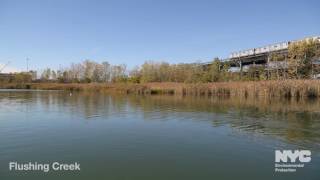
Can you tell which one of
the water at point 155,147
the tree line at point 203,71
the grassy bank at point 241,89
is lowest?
the water at point 155,147

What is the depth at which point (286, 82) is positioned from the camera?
128 feet

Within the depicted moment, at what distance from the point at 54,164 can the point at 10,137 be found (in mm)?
4411

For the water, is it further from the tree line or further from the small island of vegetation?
the tree line

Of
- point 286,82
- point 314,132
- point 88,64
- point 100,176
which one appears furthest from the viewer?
point 88,64

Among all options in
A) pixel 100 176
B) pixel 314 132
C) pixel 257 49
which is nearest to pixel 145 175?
pixel 100 176

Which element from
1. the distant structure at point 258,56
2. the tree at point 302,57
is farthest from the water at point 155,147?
the distant structure at point 258,56

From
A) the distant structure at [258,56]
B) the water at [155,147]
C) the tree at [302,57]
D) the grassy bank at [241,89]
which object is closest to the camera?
the water at [155,147]

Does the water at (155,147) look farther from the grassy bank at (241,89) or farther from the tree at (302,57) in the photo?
the tree at (302,57)

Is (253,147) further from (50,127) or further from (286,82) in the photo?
(286,82)

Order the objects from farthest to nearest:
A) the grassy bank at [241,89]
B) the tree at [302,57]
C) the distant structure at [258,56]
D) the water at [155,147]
Result: the distant structure at [258,56] < the tree at [302,57] < the grassy bank at [241,89] < the water at [155,147]

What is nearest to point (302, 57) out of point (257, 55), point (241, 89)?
point (241, 89)

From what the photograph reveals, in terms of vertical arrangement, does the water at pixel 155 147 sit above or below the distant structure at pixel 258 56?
below

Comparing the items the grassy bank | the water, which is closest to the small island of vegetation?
the grassy bank

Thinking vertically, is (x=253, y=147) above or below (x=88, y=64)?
below
